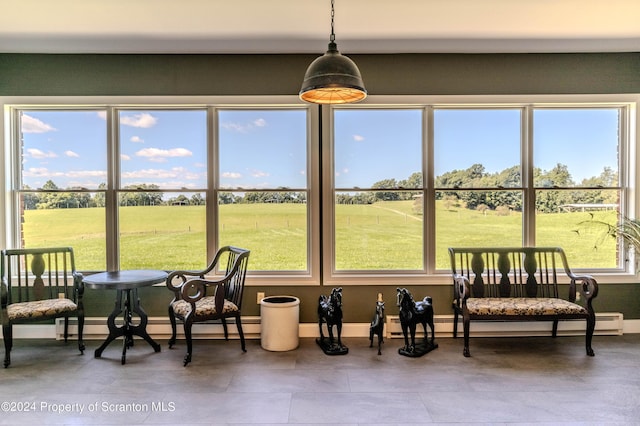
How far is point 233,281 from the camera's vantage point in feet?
12.4

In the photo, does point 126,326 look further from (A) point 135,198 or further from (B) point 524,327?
(B) point 524,327

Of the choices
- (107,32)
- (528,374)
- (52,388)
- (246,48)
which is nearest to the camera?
(52,388)

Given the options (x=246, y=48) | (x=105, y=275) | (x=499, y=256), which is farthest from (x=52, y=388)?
(x=499, y=256)

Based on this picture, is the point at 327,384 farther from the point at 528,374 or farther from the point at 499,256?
the point at 499,256

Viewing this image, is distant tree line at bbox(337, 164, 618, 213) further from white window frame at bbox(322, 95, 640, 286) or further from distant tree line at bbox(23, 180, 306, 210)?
distant tree line at bbox(23, 180, 306, 210)

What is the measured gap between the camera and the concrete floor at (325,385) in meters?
2.55

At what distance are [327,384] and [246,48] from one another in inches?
125

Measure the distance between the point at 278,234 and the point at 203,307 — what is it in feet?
3.61

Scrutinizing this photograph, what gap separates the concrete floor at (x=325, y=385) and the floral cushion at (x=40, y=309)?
40 cm

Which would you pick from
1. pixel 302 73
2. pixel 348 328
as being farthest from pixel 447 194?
pixel 302 73

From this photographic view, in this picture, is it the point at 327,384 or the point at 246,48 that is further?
the point at 246,48

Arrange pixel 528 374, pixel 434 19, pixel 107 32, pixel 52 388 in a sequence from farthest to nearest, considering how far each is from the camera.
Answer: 1. pixel 107 32
2. pixel 434 19
3. pixel 528 374
4. pixel 52 388

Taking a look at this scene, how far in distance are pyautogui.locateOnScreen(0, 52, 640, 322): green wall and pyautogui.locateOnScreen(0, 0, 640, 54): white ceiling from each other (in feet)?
0.34

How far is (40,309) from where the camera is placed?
11.4ft
